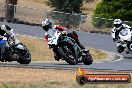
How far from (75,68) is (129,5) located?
24.1m

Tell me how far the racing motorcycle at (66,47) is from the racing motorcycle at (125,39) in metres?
7.50

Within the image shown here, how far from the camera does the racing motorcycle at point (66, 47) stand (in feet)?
65.8

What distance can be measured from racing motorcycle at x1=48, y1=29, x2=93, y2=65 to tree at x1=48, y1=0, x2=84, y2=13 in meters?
26.9

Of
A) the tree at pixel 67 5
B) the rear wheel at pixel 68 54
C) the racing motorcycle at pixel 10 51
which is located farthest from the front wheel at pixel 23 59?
the tree at pixel 67 5

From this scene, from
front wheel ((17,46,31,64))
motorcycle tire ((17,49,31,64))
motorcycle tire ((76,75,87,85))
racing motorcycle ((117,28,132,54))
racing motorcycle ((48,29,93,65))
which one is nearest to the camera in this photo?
motorcycle tire ((76,75,87,85))

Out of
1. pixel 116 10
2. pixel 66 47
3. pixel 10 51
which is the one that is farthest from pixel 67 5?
pixel 10 51

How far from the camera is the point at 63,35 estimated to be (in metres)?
20.3

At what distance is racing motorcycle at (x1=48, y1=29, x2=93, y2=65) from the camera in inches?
789

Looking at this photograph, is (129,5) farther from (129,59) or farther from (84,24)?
(129,59)

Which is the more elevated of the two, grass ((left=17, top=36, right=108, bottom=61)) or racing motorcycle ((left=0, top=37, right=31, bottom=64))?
racing motorcycle ((left=0, top=37, right=31, bottom=64))

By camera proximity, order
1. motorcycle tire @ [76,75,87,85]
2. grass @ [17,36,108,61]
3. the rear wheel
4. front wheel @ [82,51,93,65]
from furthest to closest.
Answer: grass @ [17,36,108,61]
front wheel @ [82,51,93,65]
the rear wheel
motorcycle tire @ [76,75,87,85]

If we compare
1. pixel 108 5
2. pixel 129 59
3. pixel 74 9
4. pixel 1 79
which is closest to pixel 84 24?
pixel 108 5

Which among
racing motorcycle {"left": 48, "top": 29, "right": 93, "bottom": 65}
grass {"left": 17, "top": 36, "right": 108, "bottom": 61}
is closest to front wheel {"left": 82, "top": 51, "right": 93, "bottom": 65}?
racing motorcycle {"left": 48, "top": 29, "right": 93, "bottom": 65}

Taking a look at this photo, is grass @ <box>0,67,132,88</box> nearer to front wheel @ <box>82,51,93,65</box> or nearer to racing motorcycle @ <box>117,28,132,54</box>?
front wheel @ <box>82,51,93,65</box>
